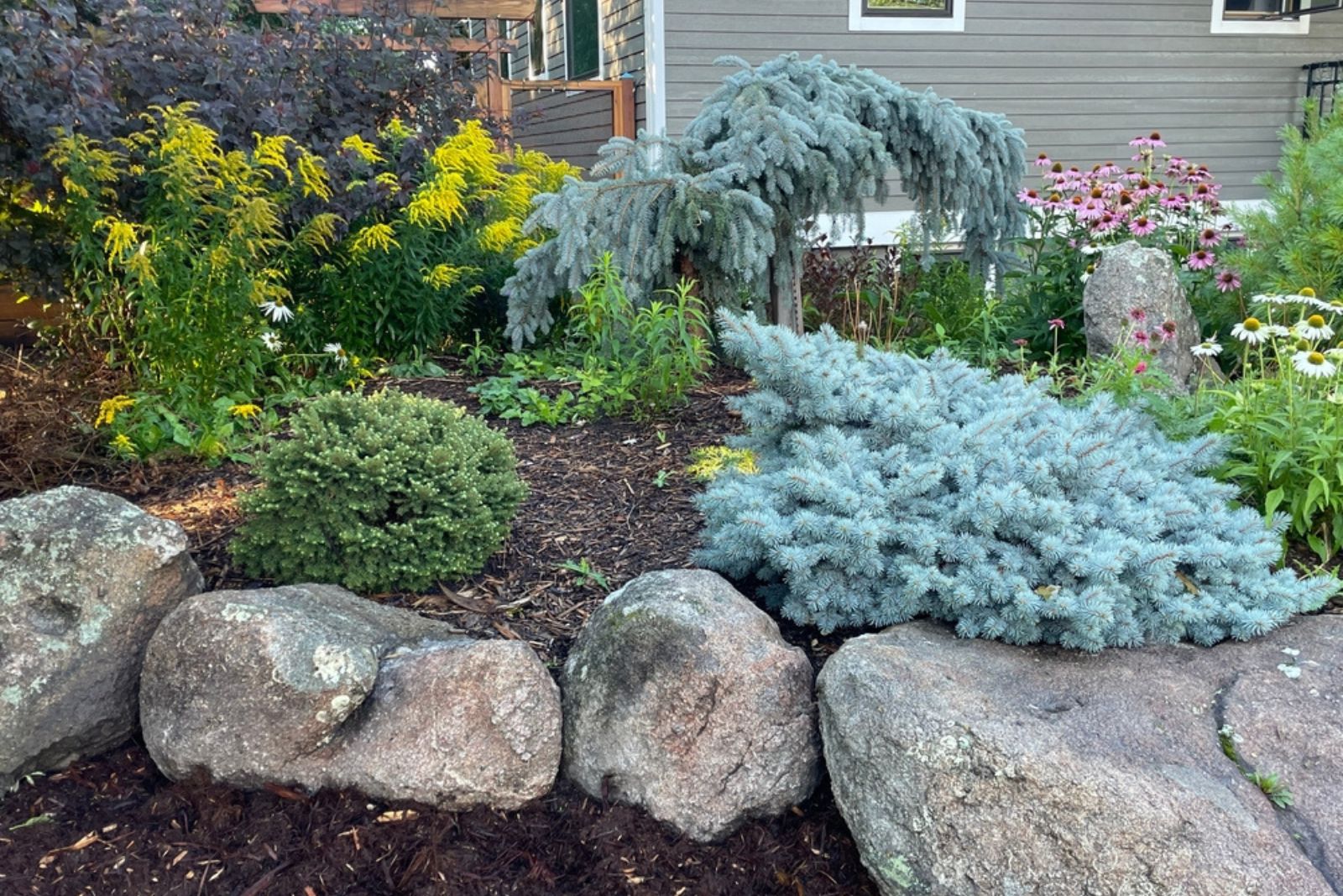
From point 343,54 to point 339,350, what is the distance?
76.4 inches

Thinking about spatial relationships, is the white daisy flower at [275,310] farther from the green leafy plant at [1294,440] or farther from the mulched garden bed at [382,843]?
the green leafy plant at [1294,440]

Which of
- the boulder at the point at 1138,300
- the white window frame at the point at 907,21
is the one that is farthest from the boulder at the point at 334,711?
the white window frame at the point at 907,21

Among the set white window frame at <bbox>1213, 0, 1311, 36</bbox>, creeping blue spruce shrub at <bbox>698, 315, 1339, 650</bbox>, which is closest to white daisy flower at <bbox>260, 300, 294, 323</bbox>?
creeping blue spruce shrub at <bbox>698, 315, 1339, 650</bbox>

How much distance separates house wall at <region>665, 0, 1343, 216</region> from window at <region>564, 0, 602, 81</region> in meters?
2.12

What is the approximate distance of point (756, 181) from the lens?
5344 mm

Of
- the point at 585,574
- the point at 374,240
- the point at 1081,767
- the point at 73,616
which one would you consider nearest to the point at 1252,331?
the point at 1081,767

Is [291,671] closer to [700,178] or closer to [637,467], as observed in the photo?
[637,467]

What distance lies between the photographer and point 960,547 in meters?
2.59

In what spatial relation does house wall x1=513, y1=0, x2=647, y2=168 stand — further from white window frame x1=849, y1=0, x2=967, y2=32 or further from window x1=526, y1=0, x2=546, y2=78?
white window frame x1=849, y1=0, x2=967, y2=32

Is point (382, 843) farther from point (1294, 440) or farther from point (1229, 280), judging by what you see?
point (1229, 280)

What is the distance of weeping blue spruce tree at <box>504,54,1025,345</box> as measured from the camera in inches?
202

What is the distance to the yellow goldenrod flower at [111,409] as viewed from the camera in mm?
3936

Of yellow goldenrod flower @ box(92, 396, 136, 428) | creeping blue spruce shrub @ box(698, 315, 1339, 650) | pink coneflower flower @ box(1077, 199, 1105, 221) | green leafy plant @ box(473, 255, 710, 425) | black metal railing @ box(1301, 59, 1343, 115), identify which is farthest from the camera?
black metal railing @ box(1301, 59, 1343, 115)

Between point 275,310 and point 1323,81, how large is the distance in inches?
386
